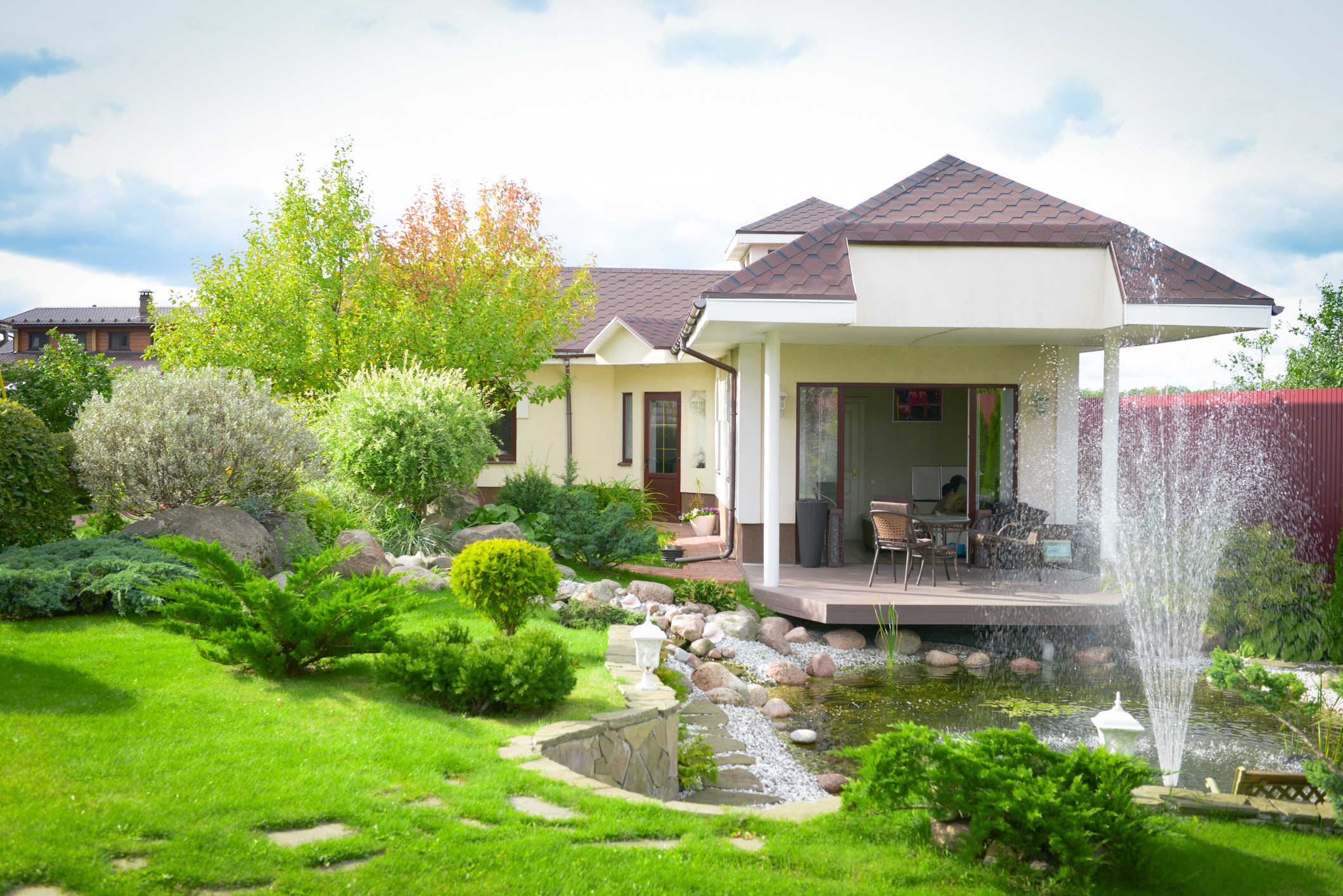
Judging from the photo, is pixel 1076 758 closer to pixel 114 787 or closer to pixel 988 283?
pixel 114 787

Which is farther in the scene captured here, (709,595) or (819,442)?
(819,442)

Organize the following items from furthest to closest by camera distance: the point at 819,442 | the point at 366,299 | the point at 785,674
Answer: the point at 366,299
the point at 819,442
the point at 785,674

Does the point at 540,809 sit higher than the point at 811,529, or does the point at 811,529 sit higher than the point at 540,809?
the point at 811,529

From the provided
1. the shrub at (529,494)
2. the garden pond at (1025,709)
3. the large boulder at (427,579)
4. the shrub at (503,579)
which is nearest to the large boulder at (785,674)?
the garden pond at (1025,709)

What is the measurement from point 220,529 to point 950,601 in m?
7.29

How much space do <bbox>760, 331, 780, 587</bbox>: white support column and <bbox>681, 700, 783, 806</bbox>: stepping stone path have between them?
9.71ft

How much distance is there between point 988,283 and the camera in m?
9.41

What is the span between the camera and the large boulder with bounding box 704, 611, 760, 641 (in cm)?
916

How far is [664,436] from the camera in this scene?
17.2 meters

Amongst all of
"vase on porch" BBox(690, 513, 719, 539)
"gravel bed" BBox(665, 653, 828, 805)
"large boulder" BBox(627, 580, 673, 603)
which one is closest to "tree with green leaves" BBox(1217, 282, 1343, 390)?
"vase on porch" BBox(690, 513, 719, 539)

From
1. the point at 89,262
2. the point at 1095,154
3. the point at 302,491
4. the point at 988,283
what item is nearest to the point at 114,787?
the point at 302,491

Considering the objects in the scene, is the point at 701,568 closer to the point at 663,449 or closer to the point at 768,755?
the point at 663,449

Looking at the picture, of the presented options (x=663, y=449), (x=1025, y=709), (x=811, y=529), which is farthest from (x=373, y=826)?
(x=663, y=449)

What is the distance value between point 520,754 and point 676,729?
141 cm
